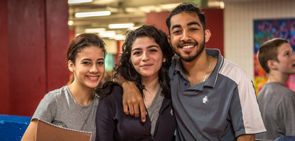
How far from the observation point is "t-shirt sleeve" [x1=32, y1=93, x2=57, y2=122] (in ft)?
5.69

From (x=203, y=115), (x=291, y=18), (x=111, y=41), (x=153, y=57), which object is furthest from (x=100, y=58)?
(x=111, y=41)

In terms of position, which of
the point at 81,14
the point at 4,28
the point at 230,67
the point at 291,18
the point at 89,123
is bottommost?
the point at 89,123

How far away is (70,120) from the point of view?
1859 mm

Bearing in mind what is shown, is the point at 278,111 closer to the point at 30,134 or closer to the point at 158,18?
the point at 30,134

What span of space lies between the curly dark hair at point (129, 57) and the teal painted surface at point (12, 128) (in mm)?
713

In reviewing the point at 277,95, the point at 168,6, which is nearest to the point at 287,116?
the point at 277,95

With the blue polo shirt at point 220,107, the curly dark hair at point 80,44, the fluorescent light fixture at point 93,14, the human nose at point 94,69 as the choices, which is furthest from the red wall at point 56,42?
the fluorescent light fixture at point 93,14

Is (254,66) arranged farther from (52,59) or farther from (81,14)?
(81,14)

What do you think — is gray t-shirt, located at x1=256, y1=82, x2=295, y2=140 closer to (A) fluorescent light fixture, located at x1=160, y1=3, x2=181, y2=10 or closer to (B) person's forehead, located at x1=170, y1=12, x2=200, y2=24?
(B) person's forehead, located at x1=170, y1=12, x2=200, y2=24

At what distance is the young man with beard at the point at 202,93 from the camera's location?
5.64 ft

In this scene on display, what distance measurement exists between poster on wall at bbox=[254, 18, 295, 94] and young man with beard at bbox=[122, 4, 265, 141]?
476cm

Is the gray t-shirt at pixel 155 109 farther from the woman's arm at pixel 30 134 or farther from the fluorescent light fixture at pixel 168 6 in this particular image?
the fluorescent light fixture at pixel 168 6

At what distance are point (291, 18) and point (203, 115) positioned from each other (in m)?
5.42

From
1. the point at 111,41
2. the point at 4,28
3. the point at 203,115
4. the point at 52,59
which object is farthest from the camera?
the point at 111,41
